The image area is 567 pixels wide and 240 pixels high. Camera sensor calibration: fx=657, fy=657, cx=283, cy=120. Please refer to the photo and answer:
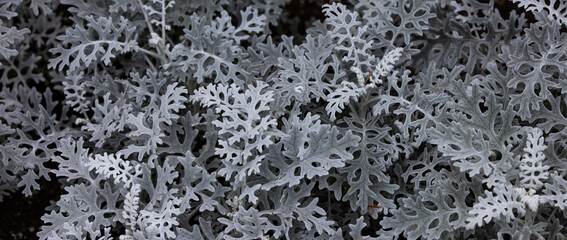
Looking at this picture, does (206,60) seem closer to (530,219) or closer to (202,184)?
(202,184)

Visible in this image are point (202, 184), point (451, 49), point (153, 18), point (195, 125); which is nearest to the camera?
point (202, 184)

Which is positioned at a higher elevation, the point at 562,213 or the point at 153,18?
the point at 153,18

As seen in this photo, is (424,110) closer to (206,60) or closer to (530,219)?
(530,219)

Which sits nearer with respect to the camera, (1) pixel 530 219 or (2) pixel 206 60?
(1) pixel 530 219

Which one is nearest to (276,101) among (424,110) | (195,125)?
(195,125)

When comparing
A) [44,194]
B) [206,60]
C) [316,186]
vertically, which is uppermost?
[206,60]

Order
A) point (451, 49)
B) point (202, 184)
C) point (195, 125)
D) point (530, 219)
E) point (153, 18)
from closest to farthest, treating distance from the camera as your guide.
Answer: point (530, 219), point (202, 184), point (195, 125), point (451, 49), point (153, 18)
